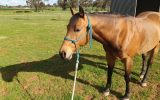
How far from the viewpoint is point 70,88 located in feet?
24.9

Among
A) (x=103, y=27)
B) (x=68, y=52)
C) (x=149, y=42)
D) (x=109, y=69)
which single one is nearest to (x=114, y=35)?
(x=103, y=27)

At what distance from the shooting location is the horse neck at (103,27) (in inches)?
229

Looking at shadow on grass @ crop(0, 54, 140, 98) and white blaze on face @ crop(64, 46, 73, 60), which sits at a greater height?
white blaze on face @ crop(64, 46, 73, 60)

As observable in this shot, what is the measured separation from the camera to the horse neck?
5822 millimetres

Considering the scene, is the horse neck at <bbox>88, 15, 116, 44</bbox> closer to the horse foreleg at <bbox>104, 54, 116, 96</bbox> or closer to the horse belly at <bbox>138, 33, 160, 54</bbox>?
the horse foreleg at <bbox>104, 54, 116, 96</bbox>

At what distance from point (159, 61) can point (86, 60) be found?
2.53 m

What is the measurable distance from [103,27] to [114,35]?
299 mm

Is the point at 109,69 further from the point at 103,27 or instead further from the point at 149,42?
the point at 103,27

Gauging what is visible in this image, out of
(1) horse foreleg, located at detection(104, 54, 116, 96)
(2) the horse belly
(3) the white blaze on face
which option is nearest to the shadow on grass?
(1) horse foreleg, located at detection(104, 54, 116, 96)

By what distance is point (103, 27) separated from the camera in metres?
5.88

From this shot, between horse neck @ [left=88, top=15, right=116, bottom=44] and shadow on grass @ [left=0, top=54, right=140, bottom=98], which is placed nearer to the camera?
horse neck @ [left=88, top=15, right=116, bottom=44]

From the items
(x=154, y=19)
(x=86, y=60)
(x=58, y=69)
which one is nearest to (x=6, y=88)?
(x=58, y=69)

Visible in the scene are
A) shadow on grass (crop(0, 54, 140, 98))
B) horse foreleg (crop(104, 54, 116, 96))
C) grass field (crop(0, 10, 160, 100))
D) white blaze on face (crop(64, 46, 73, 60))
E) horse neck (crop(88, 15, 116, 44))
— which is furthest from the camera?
shadow on grass (crop(0, 54, 140, 98))

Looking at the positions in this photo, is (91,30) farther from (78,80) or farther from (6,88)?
(6,88)
